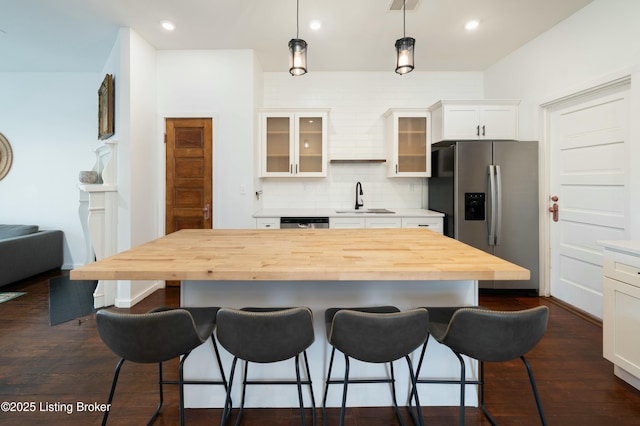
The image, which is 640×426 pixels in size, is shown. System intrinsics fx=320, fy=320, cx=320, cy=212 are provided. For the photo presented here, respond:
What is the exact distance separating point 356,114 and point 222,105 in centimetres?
186

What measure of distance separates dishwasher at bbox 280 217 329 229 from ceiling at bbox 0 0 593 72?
2.04 metres

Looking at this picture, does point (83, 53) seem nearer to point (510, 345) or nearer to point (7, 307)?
point (7, 307)

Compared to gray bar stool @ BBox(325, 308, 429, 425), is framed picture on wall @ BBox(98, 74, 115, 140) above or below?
above

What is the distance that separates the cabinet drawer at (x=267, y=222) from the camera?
12.8ft

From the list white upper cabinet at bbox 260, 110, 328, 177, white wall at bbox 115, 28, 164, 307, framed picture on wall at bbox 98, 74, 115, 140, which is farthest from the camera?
white upper cabinet at bbox 260, 110, 328, 177

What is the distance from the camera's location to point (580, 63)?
3080 millimetres

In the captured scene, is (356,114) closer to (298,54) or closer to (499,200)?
(499,200)

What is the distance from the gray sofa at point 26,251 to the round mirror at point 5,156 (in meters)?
Answer: 0.84

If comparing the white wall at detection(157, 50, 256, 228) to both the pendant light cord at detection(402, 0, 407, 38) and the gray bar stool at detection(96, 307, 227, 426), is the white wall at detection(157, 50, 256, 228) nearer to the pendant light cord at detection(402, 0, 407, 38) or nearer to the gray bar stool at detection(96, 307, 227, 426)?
the pendant light cord at detection(402, 0, 407, 38)

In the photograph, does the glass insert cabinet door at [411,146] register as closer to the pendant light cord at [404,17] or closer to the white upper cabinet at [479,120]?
the white upper cabinet at [479,120]

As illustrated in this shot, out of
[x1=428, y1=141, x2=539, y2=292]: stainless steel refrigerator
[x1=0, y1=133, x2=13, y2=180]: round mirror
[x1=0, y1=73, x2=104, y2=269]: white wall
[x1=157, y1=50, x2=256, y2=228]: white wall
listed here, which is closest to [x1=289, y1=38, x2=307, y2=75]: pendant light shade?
[x1=157, y1=50, x2=256, y2=228]: white wall

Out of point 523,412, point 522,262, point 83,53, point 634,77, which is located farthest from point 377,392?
point 83,53

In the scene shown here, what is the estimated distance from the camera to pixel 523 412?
5.92 ft

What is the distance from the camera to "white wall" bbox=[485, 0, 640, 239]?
2.57 metres
